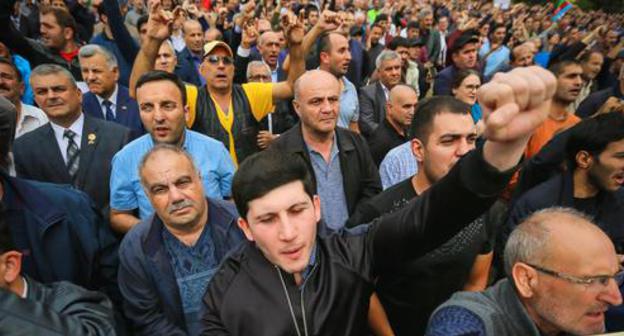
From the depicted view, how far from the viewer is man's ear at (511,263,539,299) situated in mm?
1599

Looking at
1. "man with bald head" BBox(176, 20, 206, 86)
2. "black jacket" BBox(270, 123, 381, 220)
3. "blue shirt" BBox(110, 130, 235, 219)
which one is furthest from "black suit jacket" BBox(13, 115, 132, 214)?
"man with bald head" BBox(176, 20, 206, 86)

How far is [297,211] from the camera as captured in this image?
64.7 inches

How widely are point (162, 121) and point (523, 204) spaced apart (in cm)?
217

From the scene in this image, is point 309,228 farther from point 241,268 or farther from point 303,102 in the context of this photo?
point 303,102

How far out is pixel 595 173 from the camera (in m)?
2.88

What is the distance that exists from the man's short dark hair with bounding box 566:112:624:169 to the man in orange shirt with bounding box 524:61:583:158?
90 cm

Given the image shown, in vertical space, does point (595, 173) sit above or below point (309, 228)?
below

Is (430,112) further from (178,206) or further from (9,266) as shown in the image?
(9,266)

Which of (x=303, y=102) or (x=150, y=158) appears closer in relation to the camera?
(x=150, y=158)

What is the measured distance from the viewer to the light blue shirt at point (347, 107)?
4.76 meters

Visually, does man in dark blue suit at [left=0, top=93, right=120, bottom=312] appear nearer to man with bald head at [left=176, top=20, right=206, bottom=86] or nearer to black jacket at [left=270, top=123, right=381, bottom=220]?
black jacket at [left=270, top=123, right=381, bottom=220]

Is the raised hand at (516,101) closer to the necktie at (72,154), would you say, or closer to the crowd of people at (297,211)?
the crowd of people at (297,211)

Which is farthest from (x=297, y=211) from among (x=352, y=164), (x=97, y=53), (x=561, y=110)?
(x=561, y=110)

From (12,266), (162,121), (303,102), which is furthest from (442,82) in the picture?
(12,266)
